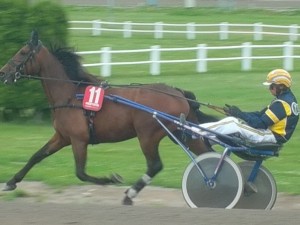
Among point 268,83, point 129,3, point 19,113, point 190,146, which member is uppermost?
point 268,83

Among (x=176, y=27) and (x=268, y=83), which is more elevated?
(x=268, y=83)

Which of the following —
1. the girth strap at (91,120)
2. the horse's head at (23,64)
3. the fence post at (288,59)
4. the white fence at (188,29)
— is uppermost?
the horse's head at (23,64)

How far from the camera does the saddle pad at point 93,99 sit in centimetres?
1005

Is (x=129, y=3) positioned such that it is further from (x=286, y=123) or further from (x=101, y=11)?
(x=286, y=123)

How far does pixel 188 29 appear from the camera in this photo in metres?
36.0

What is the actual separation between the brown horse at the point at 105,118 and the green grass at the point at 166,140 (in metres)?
0.85

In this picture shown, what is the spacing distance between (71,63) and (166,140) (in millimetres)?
3832

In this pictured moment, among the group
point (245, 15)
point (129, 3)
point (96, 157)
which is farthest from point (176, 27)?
point (96, 157)

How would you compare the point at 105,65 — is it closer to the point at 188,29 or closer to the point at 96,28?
the point at 188,29

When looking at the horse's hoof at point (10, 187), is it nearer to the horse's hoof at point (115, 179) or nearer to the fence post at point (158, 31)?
the horse's hoof at point (115, 179)

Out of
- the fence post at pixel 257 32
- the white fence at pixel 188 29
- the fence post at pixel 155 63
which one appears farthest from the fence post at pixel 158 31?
the fence post at pixel 155 63

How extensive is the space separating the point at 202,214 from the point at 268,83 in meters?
1.90

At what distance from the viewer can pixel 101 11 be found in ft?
163

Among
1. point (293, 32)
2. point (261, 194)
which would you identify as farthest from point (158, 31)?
point (261, 194)
